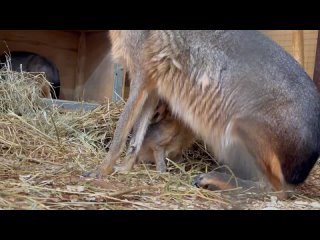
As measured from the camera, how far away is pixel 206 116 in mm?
3795

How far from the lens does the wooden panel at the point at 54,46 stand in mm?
7824

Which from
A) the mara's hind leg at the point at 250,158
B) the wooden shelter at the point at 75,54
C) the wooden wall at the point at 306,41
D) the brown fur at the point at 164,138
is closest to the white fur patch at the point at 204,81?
the mara's hind leg at the point at 250,158

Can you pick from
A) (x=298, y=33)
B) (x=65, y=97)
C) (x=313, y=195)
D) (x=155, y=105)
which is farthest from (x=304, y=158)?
(x=65, y=97)

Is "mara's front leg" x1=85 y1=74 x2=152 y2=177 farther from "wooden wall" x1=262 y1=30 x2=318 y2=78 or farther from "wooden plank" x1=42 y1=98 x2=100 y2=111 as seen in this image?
"wooden wall" x1=262 y1=30 x2=318 y2=78

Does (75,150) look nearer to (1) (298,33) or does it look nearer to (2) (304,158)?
(2) (304,158)

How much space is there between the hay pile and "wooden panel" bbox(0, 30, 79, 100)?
232cm

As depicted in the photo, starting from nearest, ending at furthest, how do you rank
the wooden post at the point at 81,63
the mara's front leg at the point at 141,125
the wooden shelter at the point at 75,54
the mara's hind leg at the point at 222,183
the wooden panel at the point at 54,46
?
the mara's hind leg at the point at 222,183, the mara's front leg at the point at 141,125, the wooden shelter at the point at 75,54, the wooden panel at the point at 54,46, the wooden post at the point at 81,63

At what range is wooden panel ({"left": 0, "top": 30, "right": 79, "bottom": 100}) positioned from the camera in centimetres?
782

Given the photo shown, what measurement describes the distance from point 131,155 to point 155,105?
49 centimetres

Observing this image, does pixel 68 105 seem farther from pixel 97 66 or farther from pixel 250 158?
pixel 250 158

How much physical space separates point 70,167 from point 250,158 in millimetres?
1320

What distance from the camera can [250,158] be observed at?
3.37m

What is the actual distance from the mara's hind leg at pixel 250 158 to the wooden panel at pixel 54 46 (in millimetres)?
4892

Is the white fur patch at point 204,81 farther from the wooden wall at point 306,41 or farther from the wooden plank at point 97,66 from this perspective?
the wooden plank at point 97,66
